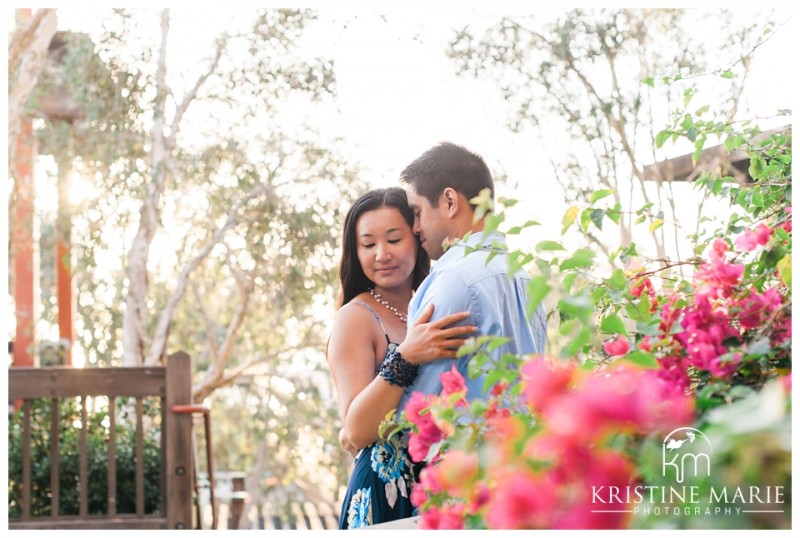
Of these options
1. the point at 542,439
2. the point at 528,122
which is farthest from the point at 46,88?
the point at 542,439

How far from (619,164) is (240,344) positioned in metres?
4.32

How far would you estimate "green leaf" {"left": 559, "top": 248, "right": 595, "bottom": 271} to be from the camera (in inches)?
32.6

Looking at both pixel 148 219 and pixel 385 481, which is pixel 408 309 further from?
pixel 148 219

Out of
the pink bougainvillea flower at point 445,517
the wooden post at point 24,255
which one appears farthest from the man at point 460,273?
the wooden post at point 24,255

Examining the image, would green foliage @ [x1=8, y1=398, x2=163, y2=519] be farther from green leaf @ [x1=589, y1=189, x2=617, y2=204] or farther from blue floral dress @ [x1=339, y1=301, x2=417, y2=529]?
green leaf @ [x1=589, y1=189, x2=617, y2=204]

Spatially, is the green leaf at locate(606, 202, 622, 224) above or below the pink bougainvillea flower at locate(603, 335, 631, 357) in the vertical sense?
above

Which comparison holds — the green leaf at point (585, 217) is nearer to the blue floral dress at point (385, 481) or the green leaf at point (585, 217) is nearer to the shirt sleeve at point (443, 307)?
the shirt sleeve at point (443, 307)

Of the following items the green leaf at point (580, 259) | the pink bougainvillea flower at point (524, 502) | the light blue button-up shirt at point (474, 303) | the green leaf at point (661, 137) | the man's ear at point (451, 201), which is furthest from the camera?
the man's ear at point (451, 201)

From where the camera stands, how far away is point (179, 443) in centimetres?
419

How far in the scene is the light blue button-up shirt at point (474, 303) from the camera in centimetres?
138

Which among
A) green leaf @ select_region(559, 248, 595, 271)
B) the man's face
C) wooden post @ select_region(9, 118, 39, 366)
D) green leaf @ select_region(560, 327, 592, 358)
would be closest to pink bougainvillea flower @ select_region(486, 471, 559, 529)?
green leaf @ select_region(560, 327, 592, 358)

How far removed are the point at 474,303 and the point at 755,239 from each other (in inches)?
18.5

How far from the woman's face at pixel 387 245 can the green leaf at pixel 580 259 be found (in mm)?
926

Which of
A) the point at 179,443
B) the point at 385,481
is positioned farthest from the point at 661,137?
the point at 179,443
